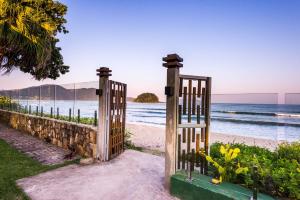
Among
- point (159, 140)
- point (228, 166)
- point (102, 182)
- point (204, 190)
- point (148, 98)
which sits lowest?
point (159, 140)

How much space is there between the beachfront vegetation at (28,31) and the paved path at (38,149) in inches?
131

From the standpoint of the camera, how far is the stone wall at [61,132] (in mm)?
7434

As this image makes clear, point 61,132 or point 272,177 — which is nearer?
point 272,177

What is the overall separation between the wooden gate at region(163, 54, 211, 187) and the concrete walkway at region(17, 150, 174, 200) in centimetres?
59

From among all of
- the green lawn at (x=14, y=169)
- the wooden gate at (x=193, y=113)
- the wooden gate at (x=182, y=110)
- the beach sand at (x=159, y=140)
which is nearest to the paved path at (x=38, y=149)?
the green lawn at (x=14, y=169)

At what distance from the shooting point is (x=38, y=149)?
8.62 meters

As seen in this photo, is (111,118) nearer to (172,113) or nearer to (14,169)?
(14,169)

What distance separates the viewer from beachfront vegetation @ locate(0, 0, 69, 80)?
9797 mm

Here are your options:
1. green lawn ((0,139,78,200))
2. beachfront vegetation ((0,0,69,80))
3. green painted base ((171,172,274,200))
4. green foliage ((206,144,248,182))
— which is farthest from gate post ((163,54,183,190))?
beachfront vegetation ((0,0,69,80))

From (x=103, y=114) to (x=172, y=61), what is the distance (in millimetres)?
3207

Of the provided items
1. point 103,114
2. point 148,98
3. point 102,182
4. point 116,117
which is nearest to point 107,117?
point 103,114

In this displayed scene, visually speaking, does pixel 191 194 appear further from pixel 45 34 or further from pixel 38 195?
pixel 45 34

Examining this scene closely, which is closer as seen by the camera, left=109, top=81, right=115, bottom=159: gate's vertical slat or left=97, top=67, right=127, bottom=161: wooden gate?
left=97, top=67, right=127, bottom=161: wooden gate

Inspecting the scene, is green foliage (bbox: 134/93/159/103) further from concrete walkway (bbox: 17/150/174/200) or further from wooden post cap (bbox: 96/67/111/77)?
concrete walkway (bbox: 17/150/174/200)
